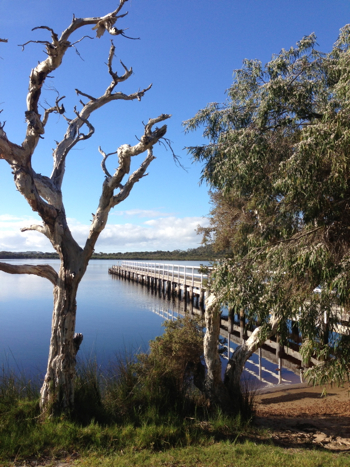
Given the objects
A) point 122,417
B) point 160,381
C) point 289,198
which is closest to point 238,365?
point 160,381

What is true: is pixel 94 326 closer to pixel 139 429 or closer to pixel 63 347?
pixel 63 347

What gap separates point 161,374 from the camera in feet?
21.1

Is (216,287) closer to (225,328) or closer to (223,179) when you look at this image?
(223,179)

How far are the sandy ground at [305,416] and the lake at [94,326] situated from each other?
1.74 metres

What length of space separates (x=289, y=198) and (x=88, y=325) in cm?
1666

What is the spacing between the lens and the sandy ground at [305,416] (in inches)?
224

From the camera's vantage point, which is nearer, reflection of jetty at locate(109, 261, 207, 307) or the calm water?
the calm water

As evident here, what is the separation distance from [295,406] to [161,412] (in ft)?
12.3

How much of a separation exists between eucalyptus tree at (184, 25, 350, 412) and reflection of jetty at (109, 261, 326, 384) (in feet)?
2.28

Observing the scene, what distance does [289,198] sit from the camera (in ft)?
19.4

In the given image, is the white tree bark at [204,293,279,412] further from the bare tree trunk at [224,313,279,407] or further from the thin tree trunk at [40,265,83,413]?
the thin tree trunk at [40,265,83,413]

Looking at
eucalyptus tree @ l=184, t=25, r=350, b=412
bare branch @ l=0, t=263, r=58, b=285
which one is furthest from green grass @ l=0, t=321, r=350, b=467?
bare branch @ l=0, t=263, r=58, b=285

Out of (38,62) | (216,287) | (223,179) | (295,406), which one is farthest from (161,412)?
(38,62)

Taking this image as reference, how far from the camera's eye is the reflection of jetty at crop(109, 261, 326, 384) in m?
11.1
